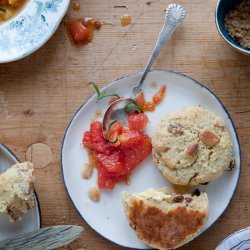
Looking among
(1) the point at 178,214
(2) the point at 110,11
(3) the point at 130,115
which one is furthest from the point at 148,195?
(2) the point at 110,11

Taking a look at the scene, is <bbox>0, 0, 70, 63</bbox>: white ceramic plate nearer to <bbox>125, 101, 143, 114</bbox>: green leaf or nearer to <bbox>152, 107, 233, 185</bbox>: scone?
<bbox>125, 101, 143, 114</bbox>: green leaf

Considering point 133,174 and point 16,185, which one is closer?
point 16,185

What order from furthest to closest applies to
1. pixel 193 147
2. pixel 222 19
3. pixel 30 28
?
pixel 30 28 < pixel 222 19 < pixel 193 147

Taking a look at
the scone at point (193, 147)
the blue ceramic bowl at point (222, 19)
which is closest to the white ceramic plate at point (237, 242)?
the scone at point (193, 147)

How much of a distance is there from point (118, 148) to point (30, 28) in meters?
0.78

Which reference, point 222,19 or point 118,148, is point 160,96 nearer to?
point 118,148

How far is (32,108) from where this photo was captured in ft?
10.7

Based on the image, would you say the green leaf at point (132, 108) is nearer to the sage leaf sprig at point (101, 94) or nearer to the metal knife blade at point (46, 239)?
the sage leaf sprig at point (101, 94)

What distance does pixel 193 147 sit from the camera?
119 inches

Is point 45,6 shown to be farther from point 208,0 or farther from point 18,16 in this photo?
point 208,0

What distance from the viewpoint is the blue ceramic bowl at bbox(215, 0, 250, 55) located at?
3.05m

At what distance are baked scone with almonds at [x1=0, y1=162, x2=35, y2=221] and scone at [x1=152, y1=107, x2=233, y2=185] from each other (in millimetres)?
642

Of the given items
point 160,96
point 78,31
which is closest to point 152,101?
point 160,96

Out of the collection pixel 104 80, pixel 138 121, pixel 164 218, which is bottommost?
pixel 164 218
